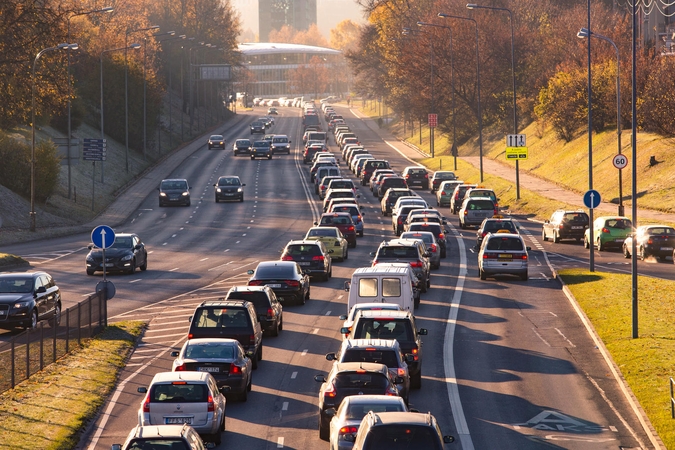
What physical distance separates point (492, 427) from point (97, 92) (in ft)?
279

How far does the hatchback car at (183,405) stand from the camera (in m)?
18.9

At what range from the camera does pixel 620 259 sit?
4766 centimetres

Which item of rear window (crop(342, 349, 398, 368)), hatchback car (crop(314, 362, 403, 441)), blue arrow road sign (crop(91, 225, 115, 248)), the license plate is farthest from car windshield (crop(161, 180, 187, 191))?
the license plate

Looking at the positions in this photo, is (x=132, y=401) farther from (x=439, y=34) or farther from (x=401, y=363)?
(x=439, y=34)

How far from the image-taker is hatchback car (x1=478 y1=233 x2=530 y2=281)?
134ft

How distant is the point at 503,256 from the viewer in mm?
41281

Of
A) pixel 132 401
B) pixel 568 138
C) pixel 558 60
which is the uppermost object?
pixel 558 60

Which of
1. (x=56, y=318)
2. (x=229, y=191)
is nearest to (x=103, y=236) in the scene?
(x=56, y=318)

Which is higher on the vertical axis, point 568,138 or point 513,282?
point 568,138

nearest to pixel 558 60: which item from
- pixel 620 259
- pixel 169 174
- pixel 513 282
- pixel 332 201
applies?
pixel 169 174

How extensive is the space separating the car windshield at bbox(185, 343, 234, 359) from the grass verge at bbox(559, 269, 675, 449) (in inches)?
328

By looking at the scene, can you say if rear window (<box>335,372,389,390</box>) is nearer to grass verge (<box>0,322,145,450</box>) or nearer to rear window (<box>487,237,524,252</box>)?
grass verge (<box>0,322,145,450</box>)

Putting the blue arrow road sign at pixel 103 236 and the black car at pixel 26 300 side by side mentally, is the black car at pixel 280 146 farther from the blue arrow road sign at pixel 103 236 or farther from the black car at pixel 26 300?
the blue arrow road sign at pixel 103 236

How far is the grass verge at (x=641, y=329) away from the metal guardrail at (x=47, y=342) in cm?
1305
